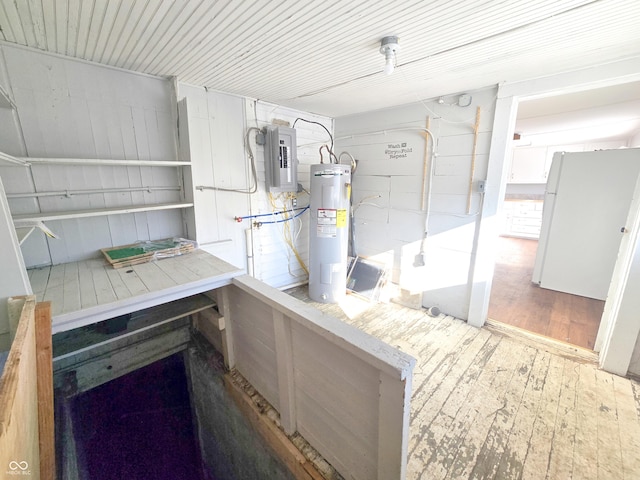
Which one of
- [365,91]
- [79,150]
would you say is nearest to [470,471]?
[365,91]

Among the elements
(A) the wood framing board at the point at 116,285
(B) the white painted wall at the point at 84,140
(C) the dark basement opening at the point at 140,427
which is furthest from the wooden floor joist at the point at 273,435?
(B) the white painted wall at the point at 84,140

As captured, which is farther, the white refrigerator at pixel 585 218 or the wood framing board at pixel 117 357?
the white refrigerator at pixel 585 218

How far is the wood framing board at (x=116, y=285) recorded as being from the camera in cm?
125

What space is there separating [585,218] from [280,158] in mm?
3518

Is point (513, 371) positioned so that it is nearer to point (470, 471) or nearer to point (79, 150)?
point (470, 471)

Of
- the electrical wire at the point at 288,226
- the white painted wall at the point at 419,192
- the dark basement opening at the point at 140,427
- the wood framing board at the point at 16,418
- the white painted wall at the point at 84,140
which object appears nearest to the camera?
the wood framing board at the point at 16,418

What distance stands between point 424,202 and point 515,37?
1.52m

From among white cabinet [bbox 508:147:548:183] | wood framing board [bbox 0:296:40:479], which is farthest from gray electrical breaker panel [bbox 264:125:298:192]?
white cabinet [bbox 508:147:548:183]

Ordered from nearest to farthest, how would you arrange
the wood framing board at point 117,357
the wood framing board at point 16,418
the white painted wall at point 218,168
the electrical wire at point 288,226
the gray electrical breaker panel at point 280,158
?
the wood framing board at point 16,418
the wood framing board at point 117,357
the white painted wall at point 218,168
the gray electrical breaker panel at point 280,158
the electrical wire at point 288,226

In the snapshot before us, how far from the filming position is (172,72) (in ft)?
6.68

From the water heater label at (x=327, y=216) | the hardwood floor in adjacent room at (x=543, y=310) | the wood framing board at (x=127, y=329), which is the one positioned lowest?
the hardwood floor in adjacent room at (x=543, y=310)

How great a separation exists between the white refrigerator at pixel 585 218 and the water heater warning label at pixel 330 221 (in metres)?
2.63

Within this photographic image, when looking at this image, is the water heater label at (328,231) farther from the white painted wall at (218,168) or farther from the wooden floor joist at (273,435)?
the wooden floor joist at (273,435)

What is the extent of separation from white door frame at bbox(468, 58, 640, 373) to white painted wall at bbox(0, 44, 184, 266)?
276 cm
